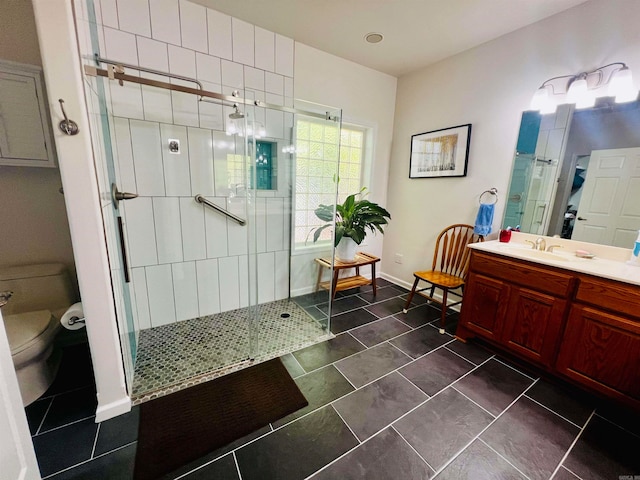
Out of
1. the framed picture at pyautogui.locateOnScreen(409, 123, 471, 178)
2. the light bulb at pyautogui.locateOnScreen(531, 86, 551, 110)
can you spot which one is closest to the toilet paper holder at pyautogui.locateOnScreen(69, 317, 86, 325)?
the framed picture at pyautogui.locateOnScreen(409, 123, 471, 178)

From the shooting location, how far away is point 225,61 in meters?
2.08

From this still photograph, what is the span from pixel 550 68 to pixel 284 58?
2.14 m

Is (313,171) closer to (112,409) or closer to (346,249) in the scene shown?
(346,249)

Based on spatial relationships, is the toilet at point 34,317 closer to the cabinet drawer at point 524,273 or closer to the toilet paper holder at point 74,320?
the toilet paper holder at point 74,320

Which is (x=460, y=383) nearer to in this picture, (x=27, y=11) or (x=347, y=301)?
(x=347, y=301)

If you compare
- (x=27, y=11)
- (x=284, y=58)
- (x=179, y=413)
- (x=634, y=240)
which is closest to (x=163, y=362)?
(x=179, y=413)

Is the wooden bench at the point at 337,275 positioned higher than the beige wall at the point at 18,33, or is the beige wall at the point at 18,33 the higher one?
the beige wall at the point at 18,33

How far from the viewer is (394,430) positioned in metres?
1.36

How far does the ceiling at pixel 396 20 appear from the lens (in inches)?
71.4

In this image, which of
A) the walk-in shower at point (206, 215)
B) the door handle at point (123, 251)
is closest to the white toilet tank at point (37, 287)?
the walk-in shower at point (206, 215)

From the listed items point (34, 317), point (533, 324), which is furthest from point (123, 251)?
point (533, 324)

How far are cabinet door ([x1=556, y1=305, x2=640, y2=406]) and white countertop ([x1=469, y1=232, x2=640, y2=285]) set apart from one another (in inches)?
8.9

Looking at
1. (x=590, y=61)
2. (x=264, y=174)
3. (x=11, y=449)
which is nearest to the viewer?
(x=11, y=449)

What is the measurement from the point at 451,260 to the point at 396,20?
2164 millimetres
